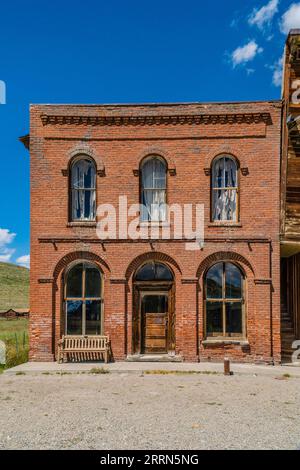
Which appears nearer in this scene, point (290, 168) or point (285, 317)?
point (290, 168)

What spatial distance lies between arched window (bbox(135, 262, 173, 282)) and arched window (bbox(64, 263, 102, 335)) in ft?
4.48

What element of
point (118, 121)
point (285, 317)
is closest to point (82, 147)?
point (118, 121)

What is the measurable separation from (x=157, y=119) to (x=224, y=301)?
6.37 metres

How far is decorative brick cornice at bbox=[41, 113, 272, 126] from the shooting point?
14359 millimetres

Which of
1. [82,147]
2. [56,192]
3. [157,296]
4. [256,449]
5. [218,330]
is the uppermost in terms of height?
[82,147]

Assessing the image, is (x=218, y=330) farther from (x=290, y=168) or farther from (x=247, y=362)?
(x=290, y=168)

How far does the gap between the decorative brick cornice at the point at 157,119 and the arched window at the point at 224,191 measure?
4.20ft

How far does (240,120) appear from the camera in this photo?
14414mm

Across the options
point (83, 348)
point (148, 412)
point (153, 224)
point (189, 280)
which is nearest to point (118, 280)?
point (153, 224)

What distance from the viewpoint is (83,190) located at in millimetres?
14703

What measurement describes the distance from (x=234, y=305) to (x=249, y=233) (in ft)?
7.86

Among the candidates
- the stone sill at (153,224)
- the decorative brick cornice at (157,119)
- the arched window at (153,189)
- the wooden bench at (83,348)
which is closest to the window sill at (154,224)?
the stone sill at (153,224)
